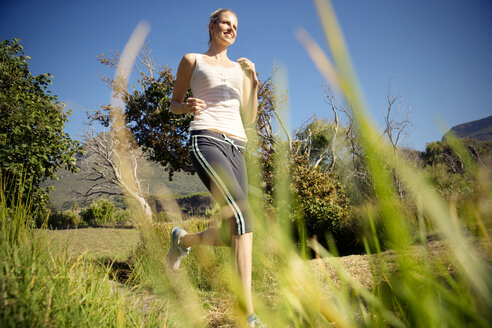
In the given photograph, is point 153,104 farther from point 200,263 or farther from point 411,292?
point 411,292

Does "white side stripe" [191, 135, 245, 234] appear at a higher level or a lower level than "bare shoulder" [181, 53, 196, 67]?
lower

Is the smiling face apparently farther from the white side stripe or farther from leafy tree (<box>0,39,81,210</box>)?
leafy tree (<box>0,39,81,210</box>)

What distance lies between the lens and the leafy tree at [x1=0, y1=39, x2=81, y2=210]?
14.2 ft

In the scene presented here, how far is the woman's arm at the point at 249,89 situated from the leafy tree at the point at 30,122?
4.05 metres

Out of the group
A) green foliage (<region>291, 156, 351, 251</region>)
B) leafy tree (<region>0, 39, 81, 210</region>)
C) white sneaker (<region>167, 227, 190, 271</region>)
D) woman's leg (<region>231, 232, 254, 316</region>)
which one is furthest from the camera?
green foliage (<region>291, 156, 351, 251</region>)

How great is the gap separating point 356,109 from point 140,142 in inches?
428

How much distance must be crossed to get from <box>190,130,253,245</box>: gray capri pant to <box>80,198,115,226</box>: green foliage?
17.8 meters

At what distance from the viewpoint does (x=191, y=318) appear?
143cm

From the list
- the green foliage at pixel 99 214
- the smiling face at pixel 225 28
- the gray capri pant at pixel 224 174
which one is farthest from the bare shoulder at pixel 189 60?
the green foliage at pixel 99 214

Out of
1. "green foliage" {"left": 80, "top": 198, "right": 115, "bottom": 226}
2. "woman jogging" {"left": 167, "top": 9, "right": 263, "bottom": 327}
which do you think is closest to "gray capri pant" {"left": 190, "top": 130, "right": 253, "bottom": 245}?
"woman jogging" {"left": 167, "top": 9, "right": 263, "bottom": 327}

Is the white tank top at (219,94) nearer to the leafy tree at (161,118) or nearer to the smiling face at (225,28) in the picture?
the smiling face at (225,28)

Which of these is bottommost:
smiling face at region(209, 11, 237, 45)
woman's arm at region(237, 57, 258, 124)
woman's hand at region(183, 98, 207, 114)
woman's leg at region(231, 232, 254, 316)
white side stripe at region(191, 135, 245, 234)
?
woman's leg at region(231, 232, 254, 316)

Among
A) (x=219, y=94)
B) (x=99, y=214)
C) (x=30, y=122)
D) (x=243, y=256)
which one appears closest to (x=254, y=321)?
(x=243, y=256)

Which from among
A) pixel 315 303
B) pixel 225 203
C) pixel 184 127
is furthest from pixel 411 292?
pixel 184 127
